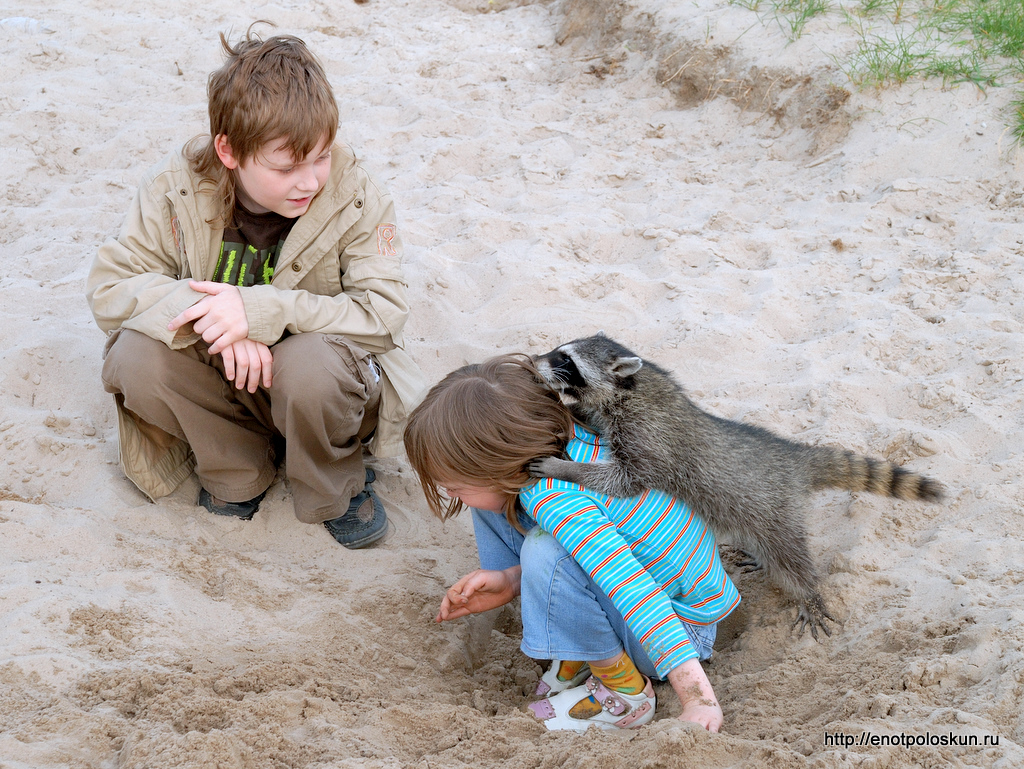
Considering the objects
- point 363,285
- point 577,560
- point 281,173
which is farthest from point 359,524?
point 281,173

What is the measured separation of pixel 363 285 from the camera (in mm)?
3432

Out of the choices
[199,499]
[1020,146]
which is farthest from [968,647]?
[1020,146]

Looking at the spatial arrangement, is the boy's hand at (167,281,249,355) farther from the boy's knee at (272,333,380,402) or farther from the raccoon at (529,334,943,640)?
the raccoon at (529,334,943,640)

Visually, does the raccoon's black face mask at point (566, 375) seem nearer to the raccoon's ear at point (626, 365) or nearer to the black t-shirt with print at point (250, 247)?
the raccoon's ear at point (626, 365)

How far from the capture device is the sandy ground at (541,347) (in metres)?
2.42

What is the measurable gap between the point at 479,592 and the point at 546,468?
0.63m

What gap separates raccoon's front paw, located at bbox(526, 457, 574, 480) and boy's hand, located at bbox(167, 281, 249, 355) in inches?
46.4

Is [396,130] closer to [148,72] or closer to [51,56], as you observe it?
[148,72]

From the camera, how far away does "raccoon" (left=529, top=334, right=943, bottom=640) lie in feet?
Result: 10.2

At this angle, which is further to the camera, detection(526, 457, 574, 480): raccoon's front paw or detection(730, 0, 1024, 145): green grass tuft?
detection(730, 0, 1024, 145): green grass tuft

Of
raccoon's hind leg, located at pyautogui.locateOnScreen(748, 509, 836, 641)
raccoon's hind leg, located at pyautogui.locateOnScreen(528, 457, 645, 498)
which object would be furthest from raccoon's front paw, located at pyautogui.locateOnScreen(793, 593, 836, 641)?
raccoon's hind leg, located at pyautogui.locateOnScreen(528, 457, 645, 498)

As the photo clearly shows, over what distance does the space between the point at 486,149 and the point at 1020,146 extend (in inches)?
134

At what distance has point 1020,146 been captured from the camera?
5.05 metres

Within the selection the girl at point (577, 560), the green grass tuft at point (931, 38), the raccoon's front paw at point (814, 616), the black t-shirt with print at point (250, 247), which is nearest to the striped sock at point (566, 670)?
the girl at point (577, 560)
